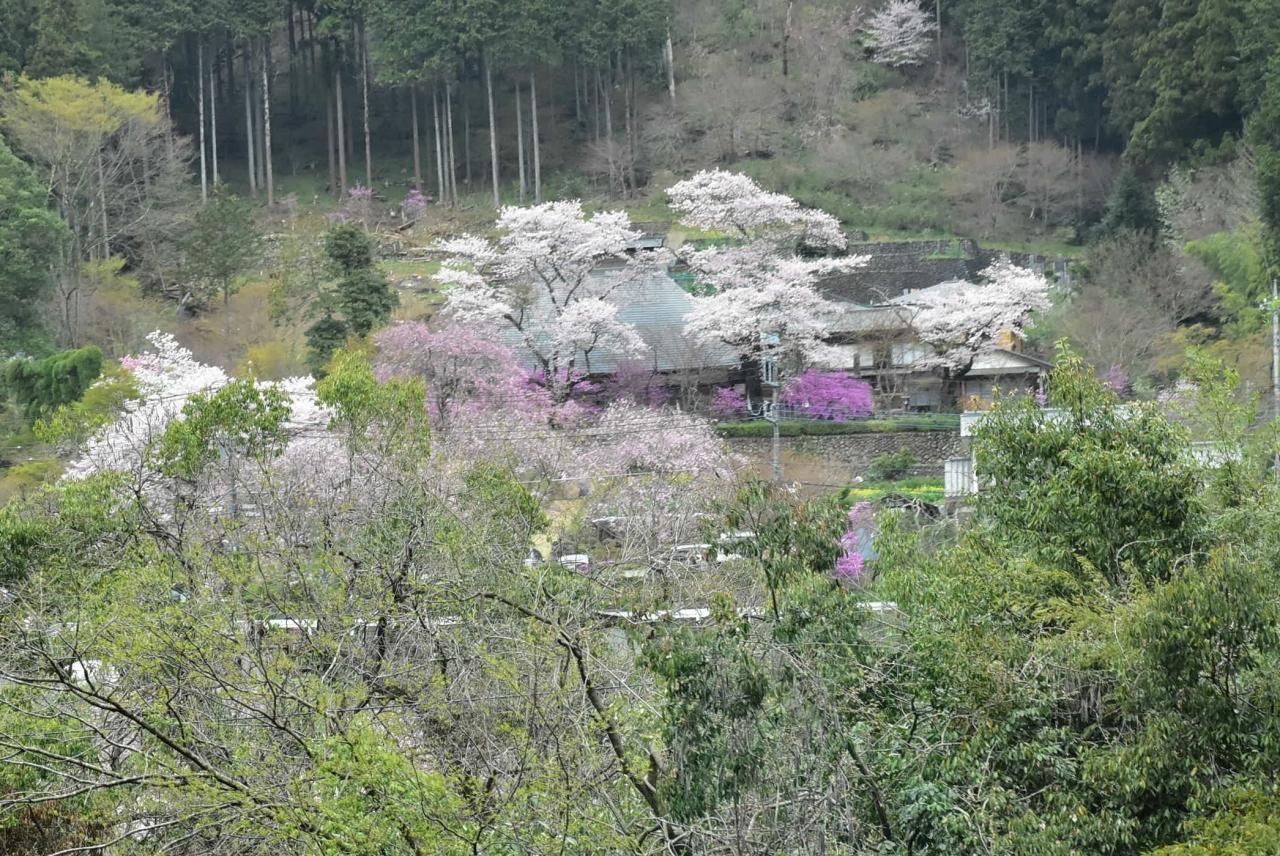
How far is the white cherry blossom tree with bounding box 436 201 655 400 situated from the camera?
2727 cm

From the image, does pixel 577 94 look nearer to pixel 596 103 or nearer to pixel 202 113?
pixel 596 103

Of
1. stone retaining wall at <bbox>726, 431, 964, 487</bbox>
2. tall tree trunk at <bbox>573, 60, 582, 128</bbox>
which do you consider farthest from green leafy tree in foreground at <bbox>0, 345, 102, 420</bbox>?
tall tree trunk at <bbox>573, 60, 582, 128</bbox>

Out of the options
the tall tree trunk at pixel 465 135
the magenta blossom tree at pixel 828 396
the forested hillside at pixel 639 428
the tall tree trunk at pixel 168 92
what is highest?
the tall tree trunk at pixel 168 92

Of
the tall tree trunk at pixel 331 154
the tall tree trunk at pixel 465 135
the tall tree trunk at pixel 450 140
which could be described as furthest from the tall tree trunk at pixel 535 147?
the tall tree trunk at pixel 331 154

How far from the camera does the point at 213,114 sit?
38.2m

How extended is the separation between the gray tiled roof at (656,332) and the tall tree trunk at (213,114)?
12.9 metres

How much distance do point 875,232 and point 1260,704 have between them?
103ft

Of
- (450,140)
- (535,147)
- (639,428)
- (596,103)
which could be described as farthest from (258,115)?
(639,428)

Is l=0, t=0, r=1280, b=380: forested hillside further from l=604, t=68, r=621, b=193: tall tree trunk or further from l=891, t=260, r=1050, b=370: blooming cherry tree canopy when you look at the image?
l=891, t=260, r=1050, b=370: blooming cherry tree canopy

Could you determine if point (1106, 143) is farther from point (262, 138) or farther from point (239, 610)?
point (239, 610)

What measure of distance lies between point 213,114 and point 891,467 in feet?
72.4

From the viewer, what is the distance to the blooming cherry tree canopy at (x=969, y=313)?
95.6ft

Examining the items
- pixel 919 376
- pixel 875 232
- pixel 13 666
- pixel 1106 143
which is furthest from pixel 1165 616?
pixel 1106 143

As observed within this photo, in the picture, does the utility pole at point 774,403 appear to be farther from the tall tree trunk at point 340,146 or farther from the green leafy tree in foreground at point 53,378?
the tall tree trunk at point 340,146
